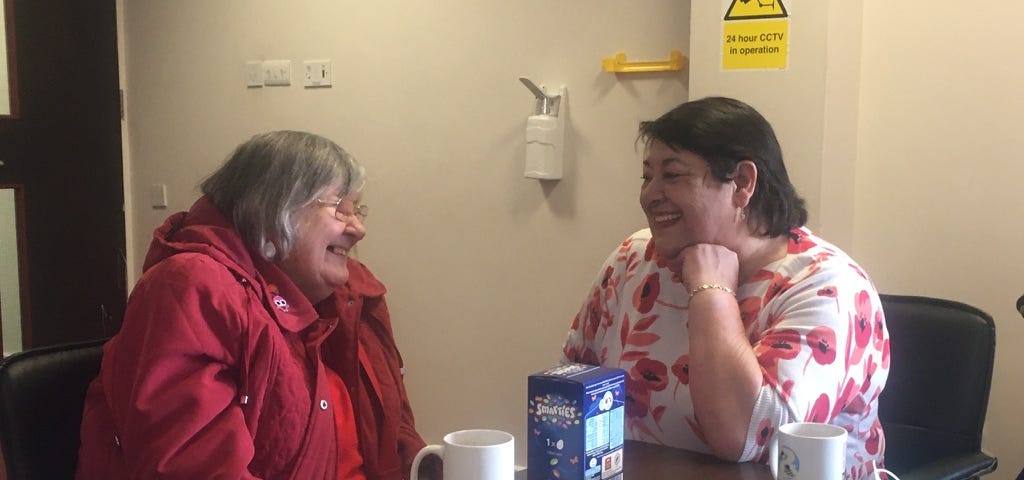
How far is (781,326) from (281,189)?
0.90 m

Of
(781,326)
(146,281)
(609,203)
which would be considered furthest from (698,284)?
(609,203)

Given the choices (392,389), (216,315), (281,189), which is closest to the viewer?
(216,315)

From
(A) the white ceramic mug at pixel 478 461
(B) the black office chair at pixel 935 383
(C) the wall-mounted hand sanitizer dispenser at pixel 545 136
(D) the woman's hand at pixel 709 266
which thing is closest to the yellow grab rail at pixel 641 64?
(C) the wall-mounted hand sanitizer dispenser at pixel 545 136

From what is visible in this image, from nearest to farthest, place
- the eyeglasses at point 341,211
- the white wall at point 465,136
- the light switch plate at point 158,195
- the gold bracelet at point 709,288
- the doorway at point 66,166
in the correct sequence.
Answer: the gold bracelet at point 709,288, the eyeglasses at point 341,211, the white wall at point 465,136, the doorway at point 66,166, the light switch plate at point 158,195

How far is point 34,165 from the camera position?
3.22 meters

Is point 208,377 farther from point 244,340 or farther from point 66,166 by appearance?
point 66,166

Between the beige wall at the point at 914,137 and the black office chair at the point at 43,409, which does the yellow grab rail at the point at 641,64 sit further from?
the black office chair at the point at 43,409

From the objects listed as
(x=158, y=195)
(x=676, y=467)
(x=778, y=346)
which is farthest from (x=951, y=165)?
(x=158, y=195)

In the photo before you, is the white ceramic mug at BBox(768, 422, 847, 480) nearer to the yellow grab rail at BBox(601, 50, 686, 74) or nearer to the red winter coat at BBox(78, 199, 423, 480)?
the red winter coat at BBox(78, 199, 423, 480)

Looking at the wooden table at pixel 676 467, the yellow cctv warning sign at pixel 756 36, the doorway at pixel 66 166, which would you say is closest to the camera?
the wooden table at pixel 676 467

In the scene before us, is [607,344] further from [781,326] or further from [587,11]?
[587,11]

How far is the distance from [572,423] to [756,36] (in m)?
1.50

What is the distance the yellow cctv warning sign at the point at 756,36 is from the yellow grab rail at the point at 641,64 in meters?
0.32

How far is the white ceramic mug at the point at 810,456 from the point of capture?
106cm
